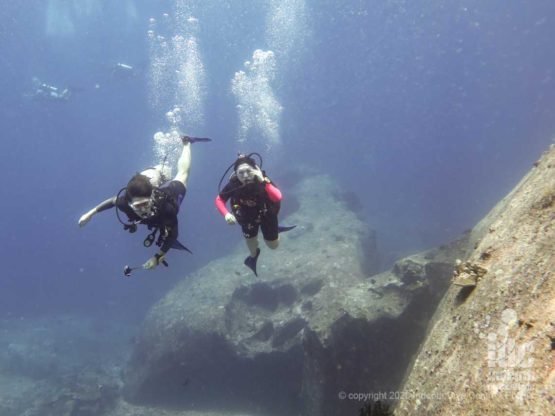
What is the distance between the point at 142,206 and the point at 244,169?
1.49 metres

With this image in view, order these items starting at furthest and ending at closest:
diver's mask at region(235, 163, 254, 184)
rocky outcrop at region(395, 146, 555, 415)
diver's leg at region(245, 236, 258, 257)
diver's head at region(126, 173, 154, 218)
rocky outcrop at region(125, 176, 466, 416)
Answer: rocky outcrop at region(125, 176, 466, 416), diver's leg at region(245, 236, 258, 257), diver's mask at region(235, 163, 254, 184), diver's head at region(126, 173, 154, 218), rocky outcrop at region(395, 146, 555, 415)

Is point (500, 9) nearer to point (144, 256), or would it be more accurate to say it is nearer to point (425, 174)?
point (425, 174)

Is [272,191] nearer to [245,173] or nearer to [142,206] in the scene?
[245,173]

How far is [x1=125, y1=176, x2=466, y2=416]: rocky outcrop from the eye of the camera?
736cm

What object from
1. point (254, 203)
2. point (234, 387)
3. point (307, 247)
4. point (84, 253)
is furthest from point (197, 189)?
point (254, 203)

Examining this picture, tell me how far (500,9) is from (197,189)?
81.0 m

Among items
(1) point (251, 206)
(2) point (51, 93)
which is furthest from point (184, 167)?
(2) point (51, 93)

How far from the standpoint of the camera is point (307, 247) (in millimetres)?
16266

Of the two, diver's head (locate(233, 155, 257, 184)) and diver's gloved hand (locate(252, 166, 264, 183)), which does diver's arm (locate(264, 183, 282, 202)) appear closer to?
diver's gloved hand (locate(252, 166, 264, 183))

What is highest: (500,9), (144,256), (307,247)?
(500,9)

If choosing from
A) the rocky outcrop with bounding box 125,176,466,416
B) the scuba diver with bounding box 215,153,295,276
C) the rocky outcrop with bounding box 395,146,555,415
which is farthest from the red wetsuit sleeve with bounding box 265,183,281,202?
the rocky outcrop with bounding box 125,176,466,416

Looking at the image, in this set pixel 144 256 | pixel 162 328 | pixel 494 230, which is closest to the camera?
pixel 494 230

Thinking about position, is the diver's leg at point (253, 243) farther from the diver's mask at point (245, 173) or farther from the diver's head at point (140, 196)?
the diver's head at point (140, 196)

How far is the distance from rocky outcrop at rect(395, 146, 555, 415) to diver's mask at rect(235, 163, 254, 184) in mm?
3003
